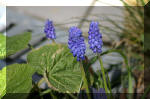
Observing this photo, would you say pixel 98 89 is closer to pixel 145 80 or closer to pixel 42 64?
pixel 42 64

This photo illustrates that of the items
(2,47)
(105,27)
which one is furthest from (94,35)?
(105,27)

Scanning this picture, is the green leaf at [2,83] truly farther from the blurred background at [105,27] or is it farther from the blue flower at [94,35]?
the blurred background at [105,27]

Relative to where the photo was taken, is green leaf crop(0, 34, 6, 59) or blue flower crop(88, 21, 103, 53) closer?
blue flower crop(88, 21, 103, 53)

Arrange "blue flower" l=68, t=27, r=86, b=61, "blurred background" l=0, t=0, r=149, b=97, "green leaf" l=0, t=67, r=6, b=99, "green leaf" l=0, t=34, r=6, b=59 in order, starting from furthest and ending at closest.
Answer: "blurred background" l=0, t=0, r=149, b=97 → "green leaf" l=0, t=34, r=6, b=59 → "green leaf" l=0, t=67, r=6, b=99 → "blue flower" l=68, t=27, r=86, b=61

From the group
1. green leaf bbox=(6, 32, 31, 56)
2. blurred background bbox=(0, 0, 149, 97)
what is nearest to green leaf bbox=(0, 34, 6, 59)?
green leaf bbox=(6, 32, 31, 56)

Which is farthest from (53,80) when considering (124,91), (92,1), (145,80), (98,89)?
(92,1)

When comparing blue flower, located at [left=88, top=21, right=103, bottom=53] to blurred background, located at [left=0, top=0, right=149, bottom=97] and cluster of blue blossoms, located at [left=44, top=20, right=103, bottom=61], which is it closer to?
cluster of blue blossoms, located at [left=44, top=20, right=103, bottom=61]

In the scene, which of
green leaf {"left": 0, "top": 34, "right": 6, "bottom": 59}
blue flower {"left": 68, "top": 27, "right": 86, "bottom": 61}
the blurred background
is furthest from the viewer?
the blurred background

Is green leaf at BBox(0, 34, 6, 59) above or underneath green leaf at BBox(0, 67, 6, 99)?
above
